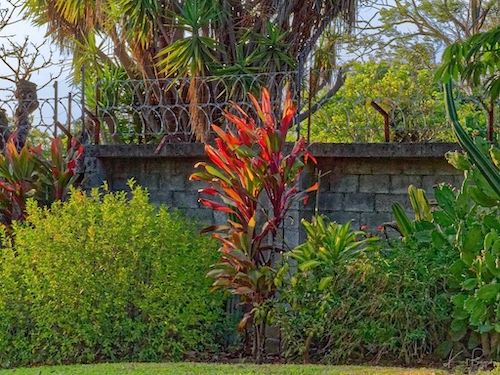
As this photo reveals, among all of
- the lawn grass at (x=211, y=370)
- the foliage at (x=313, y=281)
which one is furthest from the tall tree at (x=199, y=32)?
the lawn grass at (x=211, y=370)

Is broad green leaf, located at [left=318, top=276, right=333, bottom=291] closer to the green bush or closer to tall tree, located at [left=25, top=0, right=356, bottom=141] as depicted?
the green bush

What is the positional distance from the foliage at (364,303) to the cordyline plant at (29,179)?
2509mm

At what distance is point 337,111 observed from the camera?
46.7 feet

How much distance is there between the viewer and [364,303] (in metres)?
5.07

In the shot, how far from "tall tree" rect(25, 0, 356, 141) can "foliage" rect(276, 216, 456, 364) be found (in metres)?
4.14

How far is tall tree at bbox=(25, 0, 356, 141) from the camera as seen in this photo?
32.6ft

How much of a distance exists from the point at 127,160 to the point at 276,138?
2412 mm

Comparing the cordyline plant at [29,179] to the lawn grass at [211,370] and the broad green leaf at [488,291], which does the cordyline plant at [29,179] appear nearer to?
the lawn grass at [211,370]

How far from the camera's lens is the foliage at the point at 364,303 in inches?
195

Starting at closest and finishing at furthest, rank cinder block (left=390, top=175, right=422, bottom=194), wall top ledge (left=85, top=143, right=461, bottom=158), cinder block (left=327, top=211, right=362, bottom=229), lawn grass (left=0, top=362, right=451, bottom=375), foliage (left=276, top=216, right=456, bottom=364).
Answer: lawn grass (left=0, top=362, right=451, bottom=375) < foliage (left=276, top=216, right=456, bottom=364) < wall top ledge (left=85, top=143, right=461, bottom=158) < cinder block (left=390, top=175, right=422, bottom=194) < cinder block (left=327, top=211, right=362, bottom=229)

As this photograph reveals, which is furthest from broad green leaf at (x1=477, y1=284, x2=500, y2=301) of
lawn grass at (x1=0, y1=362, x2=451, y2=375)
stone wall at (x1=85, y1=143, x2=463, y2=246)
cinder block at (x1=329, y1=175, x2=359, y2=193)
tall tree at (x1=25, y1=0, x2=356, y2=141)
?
tall tree at (x1=25, y1=0, x2=356, y2=141)

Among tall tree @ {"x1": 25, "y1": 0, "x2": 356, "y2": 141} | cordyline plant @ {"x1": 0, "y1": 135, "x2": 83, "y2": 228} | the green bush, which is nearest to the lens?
the green bush

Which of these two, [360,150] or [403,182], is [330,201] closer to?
[360,150]

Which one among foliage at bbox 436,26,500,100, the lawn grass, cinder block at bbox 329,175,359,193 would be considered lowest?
the lawn grass
